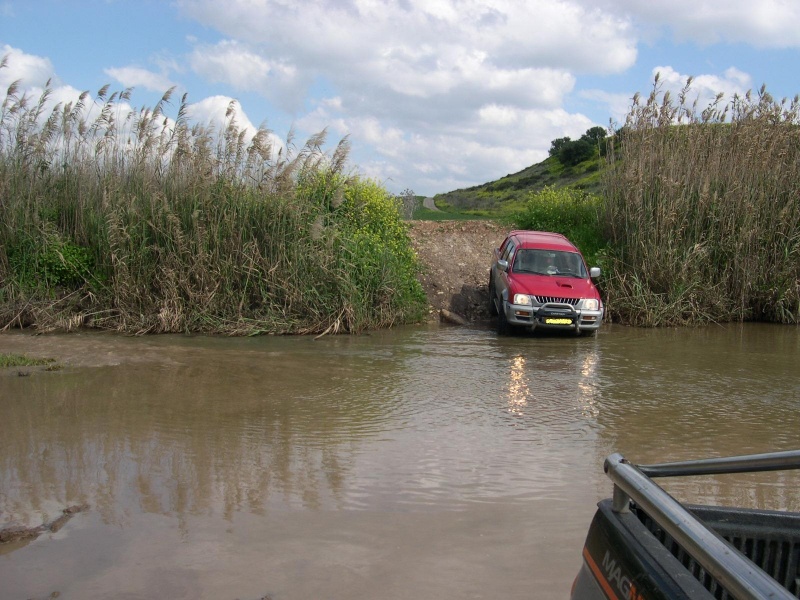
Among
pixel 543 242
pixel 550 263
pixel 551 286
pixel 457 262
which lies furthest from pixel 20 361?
pixel 457 262

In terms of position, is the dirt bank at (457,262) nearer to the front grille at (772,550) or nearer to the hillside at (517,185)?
the front grille at (772,550)

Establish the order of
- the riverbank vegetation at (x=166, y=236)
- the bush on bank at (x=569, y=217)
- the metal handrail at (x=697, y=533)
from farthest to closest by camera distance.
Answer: the bush on bank at (x=569, y=217)
the riverbank vegetation at (x=166, y=236)
the metal handrail at (x=697, y=533)

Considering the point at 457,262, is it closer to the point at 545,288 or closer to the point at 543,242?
the point at 543,242

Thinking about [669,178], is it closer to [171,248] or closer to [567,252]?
[567,252]

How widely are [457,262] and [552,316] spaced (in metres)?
5.28

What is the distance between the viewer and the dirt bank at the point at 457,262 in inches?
656

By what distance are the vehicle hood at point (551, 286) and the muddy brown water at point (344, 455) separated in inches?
66.6

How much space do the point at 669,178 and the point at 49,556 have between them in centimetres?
1425

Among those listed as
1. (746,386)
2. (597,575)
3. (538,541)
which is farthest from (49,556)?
(746,386)

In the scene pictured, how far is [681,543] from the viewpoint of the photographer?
1882mm

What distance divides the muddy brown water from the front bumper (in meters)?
1.24

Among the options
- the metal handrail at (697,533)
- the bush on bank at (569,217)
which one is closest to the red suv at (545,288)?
the bush on bank at (569,217)

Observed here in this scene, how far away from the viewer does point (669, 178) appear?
623 inches

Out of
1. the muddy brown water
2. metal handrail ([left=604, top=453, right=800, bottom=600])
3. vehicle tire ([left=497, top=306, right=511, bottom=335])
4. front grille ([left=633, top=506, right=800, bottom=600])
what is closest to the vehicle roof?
vehicle tire ([left=497, top=306, right=511, bottom=335])
